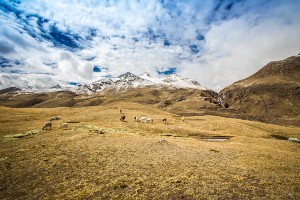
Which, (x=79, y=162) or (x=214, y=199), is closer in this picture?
(x=214, y=199)

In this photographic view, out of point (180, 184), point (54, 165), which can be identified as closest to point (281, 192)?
point (180, 184)

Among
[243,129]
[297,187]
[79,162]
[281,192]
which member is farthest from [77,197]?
[243,129]

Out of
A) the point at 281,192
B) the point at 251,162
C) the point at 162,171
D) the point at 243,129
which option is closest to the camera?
the point at 281,192

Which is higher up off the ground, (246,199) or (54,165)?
(54,165)

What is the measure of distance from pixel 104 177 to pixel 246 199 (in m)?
13.7

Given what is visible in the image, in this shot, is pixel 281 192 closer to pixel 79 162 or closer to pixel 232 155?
pixel 232 155

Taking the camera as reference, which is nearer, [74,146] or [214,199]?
[214,199]

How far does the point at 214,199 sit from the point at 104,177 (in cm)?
1107

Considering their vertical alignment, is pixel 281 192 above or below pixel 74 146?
below

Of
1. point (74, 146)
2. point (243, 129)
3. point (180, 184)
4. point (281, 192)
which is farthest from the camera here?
point (243, 129)

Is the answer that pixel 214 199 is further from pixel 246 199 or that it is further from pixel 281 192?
pixel 281 192

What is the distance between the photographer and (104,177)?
20578 mm

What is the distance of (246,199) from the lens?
16.7 meters

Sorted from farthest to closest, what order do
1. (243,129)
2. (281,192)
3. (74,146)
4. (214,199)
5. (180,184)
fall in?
(243,129) < (74,146) < (180,184) < (281,192) < (214,199)
